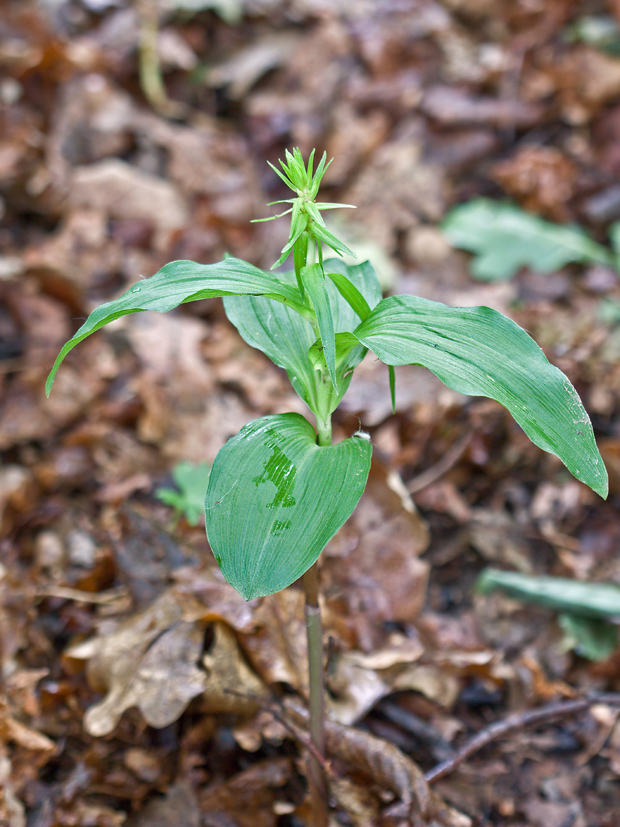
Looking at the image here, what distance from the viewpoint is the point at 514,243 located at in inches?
105

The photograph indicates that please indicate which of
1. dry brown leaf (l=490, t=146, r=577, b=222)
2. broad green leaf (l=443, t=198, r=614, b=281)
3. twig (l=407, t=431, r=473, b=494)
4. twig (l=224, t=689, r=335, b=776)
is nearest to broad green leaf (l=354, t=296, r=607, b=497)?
twig (l=224, t=689, r=335, b=776)

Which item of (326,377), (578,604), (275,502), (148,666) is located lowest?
(148,666)

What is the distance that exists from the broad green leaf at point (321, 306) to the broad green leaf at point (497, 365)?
5 cm

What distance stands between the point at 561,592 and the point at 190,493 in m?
0.93

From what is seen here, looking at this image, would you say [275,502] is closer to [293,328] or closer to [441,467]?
[293,328]

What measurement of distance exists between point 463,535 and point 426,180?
189cm

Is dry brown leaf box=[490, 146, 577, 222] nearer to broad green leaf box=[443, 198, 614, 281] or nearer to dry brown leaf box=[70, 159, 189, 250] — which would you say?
broad green leaf box=[443, 198, 614, 281]

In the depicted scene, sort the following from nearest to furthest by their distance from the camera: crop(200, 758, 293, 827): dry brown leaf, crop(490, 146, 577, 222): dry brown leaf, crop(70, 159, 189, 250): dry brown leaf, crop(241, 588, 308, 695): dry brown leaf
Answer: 1. crop(200, 758, 293, 827): dry brown leaf
2. crop(241, 588, 308, 695): dry brown leaf
3. crop(70, 159, 189, 250): dry brown leaf
4. crop(490, 146, 577, 222): dry brown leaf

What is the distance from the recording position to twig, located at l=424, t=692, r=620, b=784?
1201mm

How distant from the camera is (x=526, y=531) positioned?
71.3 inches

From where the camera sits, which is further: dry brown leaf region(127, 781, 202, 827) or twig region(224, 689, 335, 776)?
dry brown leaf region(127, 781, 202, 827)

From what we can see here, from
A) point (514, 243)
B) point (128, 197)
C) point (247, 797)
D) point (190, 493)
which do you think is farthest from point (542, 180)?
point (247, 797)

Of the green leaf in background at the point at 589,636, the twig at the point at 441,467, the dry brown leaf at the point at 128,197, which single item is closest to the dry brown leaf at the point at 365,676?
the green leaf in background at the point at 589,636

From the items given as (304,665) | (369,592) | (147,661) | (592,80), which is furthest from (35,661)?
(592,80)
